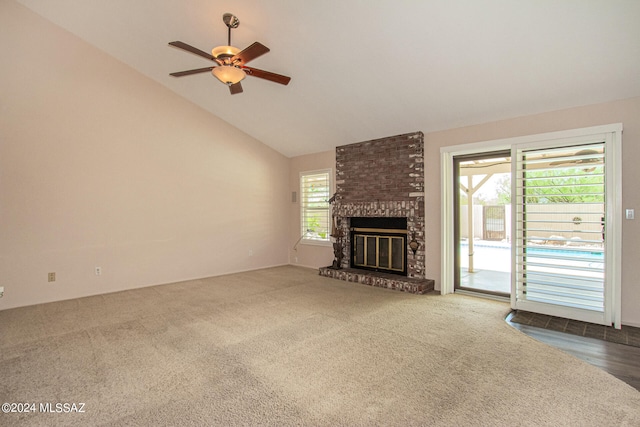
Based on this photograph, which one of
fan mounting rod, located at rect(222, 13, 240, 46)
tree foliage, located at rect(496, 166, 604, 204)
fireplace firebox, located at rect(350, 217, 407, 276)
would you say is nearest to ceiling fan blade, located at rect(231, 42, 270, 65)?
fan mounting rod, located at rect(222, 13, 240, 46)

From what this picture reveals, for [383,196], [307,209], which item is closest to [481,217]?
[383,196]

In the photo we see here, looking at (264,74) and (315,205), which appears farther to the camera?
(315,205)

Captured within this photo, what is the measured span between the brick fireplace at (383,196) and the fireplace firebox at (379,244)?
0.05m

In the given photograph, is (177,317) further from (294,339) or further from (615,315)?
(615,315)

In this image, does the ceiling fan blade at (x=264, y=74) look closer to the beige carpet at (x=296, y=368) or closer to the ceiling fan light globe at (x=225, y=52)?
the ceiling fan light globe at (x=225, y=52)

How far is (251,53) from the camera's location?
3.30 metres

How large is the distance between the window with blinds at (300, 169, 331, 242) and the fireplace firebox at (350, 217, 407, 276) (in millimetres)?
768

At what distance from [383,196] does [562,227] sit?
263cm

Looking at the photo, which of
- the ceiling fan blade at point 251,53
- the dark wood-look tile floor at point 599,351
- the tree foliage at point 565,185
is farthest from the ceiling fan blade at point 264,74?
the dark wood-look tile floor at point 599,351

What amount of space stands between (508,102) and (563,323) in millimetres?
2668

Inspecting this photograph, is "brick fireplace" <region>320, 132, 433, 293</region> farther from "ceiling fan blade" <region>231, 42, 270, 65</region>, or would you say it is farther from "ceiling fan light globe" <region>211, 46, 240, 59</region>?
"ceiling fan light globe" <region>211, 46, 240, 59</region>

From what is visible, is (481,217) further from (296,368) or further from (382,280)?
(296,368)

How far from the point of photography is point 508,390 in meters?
2.34

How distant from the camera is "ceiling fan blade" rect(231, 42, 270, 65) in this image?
3.17 metres
